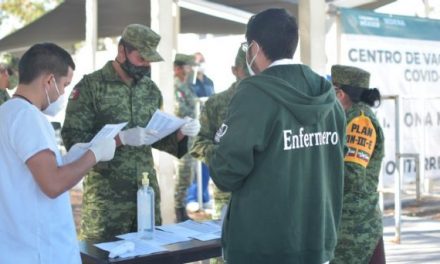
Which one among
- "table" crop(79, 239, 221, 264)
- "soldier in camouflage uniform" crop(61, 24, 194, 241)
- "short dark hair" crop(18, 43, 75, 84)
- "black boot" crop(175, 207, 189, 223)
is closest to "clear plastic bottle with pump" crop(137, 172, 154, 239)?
"table" crop(79, 239, 221, 264)

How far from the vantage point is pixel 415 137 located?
7875 mm

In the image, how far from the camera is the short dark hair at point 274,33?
2123 mm

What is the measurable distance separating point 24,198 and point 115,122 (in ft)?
4.00

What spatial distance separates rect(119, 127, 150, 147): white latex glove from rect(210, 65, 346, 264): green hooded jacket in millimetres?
997

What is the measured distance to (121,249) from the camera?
8.11 ft

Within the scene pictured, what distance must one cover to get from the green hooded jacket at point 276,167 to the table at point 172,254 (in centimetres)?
43

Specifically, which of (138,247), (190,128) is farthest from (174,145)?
(138,247)

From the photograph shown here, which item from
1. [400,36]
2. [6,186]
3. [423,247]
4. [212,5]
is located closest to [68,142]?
[6,186]

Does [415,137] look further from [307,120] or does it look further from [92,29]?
[307,120]

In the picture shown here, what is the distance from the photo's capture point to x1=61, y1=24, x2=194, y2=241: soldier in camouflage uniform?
3201 millimetres

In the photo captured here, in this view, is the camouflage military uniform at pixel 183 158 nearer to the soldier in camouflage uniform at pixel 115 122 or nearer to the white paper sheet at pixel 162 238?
the soldier in camouflage uniform at pixel 115 122

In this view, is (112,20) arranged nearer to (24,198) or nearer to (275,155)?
(24,198)

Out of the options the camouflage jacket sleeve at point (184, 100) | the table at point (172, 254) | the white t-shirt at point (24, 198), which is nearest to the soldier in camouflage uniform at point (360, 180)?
the table at point (172, 254)

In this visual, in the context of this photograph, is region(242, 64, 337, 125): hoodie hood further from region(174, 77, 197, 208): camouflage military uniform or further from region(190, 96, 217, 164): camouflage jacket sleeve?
region(174, 77, 197, 208): camouflage military uniform
